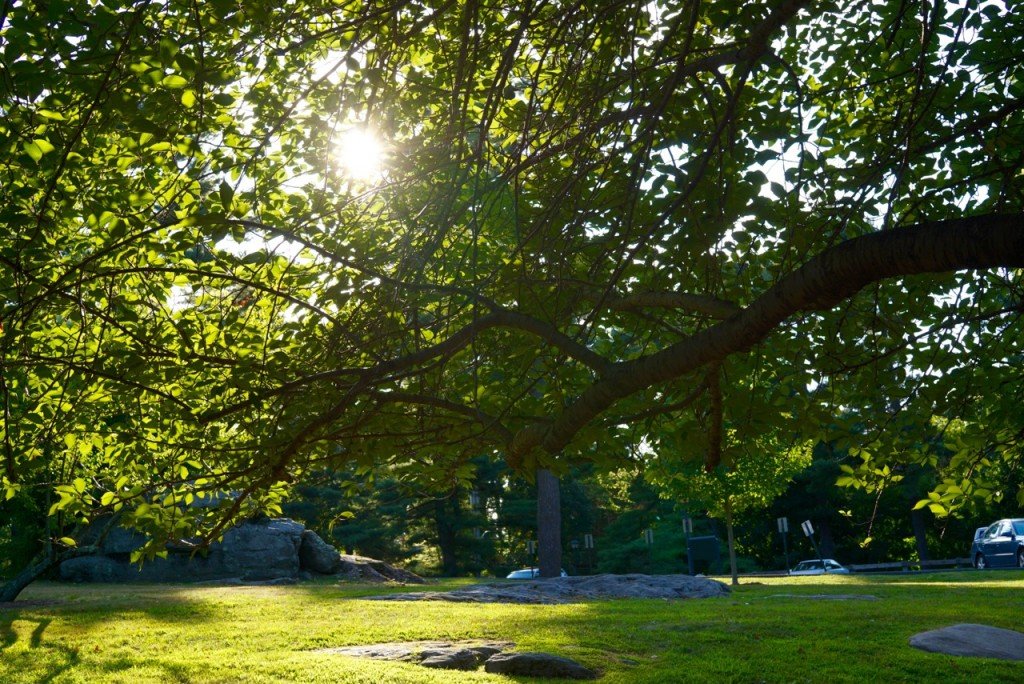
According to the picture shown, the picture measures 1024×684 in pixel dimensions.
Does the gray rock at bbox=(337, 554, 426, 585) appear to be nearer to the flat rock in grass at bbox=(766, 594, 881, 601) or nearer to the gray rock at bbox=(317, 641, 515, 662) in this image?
the flat rock in grass at bbox=(766, 594, 881, 601)

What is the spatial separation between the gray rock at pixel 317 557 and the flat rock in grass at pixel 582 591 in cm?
944

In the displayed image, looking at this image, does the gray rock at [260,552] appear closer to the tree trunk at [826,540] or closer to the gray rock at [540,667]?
the gray rock at [540,667]

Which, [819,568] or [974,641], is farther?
[819,568]

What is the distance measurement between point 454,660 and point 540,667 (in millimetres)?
1129

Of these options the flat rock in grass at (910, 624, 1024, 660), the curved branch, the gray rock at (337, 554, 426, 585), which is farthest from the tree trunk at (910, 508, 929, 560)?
the curved branch

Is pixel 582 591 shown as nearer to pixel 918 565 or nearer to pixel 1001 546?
pixel 1001 546

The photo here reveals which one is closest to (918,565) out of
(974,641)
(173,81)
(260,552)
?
(260,552)

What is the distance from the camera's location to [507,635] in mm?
11148

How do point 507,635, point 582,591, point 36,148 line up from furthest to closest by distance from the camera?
point 582,591, point 507,635, point 36,148

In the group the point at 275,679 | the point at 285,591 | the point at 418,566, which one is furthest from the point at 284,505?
the point at 275,679

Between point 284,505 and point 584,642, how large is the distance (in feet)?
106

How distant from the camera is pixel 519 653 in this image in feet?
29.3

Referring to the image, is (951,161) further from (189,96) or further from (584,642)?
(584,642)

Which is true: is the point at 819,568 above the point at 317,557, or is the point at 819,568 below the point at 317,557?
below
